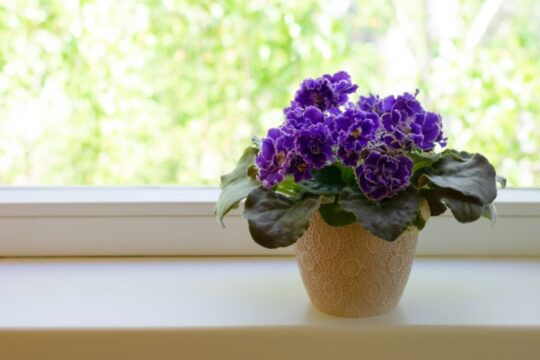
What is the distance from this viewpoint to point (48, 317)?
3.10 feet

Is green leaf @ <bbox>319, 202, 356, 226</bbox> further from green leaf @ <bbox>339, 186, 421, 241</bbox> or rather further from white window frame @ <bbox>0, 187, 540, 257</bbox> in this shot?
white window frame @ <bbox>0, 187, 540, 257</bbox>

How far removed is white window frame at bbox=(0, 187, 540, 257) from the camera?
3.84 ft

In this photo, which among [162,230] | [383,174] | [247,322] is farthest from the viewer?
[162,230]

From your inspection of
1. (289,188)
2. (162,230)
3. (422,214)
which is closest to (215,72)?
(162,230)

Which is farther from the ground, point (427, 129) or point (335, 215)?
point (427, 129)

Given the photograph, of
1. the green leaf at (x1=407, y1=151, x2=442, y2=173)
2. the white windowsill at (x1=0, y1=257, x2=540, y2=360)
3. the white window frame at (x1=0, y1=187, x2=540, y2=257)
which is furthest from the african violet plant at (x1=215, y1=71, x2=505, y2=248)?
the white window frame at (x1=0, y1=187, x2=540, y2=257)

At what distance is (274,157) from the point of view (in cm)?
81

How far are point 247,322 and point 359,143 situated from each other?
304 mm

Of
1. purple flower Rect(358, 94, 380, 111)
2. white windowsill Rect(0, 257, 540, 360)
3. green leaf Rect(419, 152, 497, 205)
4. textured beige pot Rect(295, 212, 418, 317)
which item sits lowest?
white windowsill Rect(0, 257, 540, 360)

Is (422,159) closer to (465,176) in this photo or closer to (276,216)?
(465,176)

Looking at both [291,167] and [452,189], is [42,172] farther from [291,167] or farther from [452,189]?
[452,189]

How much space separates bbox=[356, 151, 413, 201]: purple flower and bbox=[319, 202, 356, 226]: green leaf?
0.15 feet

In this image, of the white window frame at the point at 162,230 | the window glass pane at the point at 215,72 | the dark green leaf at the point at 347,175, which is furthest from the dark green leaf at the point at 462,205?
the window glass pane at the point at 215,72

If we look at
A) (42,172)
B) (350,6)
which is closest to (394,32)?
(350,6)
